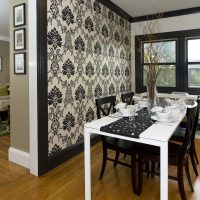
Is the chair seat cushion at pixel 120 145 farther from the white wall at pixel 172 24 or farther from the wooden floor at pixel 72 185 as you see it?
the white wall at pixel 172 24

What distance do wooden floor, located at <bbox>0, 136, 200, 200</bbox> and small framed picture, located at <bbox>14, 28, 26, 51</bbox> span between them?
1.49 meters

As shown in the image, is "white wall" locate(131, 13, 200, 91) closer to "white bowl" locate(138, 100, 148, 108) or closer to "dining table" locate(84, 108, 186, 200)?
"white bowl" locate(138, 100, 148, 108)

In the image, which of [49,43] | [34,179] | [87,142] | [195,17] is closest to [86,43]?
[49,43]

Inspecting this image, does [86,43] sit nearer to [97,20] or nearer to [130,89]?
[97,20]

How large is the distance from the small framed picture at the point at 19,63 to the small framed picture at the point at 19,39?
0.09 meters

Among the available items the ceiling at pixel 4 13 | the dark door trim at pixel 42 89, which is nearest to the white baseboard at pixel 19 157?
the dark door trim at pixel 42 89

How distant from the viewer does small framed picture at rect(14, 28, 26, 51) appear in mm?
2461

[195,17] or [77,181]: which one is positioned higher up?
[195,17]

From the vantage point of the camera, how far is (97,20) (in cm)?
339

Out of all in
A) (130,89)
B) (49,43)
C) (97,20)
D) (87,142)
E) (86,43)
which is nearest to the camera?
(87,142)

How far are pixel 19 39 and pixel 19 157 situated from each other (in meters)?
1.47

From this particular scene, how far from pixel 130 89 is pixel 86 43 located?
200 centimetres

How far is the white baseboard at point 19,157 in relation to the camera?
255 centimetres

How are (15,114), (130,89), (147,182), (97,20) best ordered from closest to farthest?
1. (147,182)
2. (15,114)
3. (97,20)
4. (130,89)
